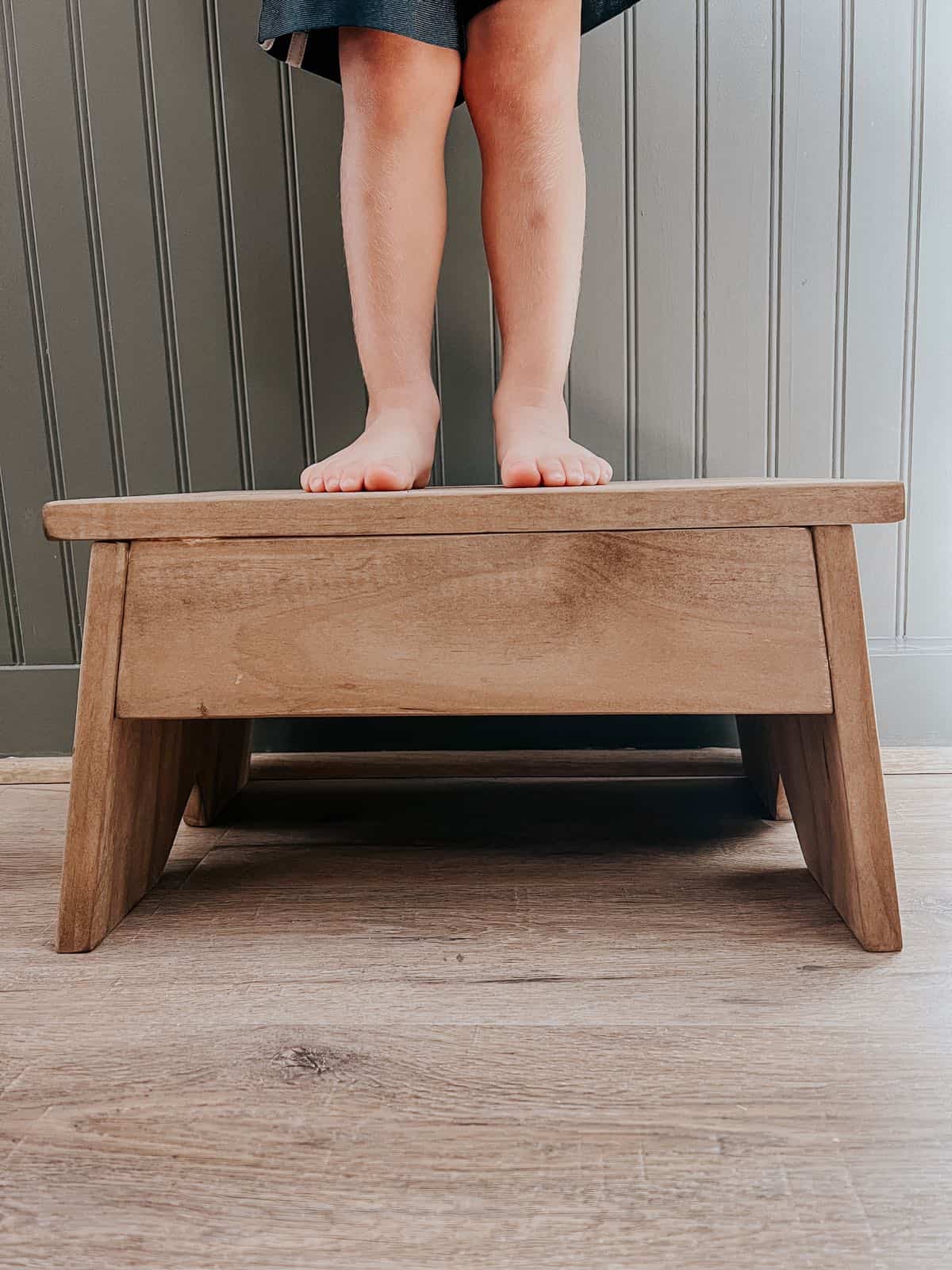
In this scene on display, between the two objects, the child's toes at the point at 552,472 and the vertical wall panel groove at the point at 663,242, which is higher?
the vertical wall panel groove at the point at 663,242

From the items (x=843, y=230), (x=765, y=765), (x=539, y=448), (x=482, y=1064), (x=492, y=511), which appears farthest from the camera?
(x=843, y=230)

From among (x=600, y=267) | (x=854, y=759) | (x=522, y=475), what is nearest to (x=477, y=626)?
(x=522, y=475)

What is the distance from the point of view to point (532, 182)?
86 centimetres

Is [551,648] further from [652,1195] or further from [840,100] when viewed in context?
[840,100]

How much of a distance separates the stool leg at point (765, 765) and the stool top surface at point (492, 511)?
0.29 m

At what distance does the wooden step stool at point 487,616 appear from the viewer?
654 millimetres

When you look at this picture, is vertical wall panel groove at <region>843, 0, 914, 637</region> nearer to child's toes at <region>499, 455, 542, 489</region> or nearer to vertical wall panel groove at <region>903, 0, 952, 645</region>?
vertical wall panel groove at <region>903, 0, 952, 645</region>

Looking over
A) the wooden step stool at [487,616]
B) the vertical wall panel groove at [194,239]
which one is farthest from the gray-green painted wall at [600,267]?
the wooden step stool at [487,616]

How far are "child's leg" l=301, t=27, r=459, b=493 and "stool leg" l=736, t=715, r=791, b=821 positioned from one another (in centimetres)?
41

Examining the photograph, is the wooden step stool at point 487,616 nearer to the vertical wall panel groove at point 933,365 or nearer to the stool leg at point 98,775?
the stool leg at point 98,775

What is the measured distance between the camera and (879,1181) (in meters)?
0.44

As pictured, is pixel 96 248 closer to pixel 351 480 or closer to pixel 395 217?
pixel 395 217

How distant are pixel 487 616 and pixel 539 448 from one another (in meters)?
0.19

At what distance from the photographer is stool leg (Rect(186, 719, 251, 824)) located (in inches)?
36.0
